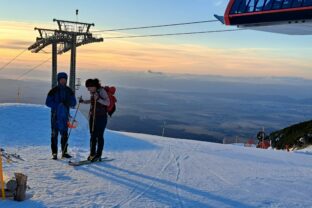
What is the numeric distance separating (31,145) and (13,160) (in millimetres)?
2907

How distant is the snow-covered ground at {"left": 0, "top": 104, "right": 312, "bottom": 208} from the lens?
25.3 ft

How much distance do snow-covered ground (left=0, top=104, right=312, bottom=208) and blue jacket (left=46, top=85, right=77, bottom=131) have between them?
982mm

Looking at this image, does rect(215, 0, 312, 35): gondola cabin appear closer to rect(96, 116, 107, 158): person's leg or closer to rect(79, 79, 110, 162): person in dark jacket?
rect(79, 79, 110, 162): person in dark jacket

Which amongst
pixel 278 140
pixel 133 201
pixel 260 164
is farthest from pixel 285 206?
pixel 278 140

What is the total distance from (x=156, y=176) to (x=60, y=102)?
9.75 ft

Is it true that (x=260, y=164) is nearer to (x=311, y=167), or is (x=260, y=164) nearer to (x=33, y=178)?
(x=311, y=167)

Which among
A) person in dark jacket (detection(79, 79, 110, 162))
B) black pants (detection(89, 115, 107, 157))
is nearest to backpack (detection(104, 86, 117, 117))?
person in dark jacket (detection(79, 79, 110, 162))

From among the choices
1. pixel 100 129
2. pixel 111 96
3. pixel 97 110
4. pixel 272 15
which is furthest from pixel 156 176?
pixel 272 15

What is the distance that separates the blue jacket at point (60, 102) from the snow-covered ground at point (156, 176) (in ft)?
3.22

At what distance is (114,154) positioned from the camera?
40.7 feet

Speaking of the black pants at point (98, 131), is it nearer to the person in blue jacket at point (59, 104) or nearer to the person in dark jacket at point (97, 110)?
the person in dark jacket at point (97, 110)

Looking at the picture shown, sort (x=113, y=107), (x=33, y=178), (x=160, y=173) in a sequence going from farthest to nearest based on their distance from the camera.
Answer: (x=113, y=107) < (x=160, y=173) < (x=33, y=178)

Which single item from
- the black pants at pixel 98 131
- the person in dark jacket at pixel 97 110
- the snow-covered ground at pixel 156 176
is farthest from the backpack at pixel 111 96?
the snow-covered ground at pixel 156 176

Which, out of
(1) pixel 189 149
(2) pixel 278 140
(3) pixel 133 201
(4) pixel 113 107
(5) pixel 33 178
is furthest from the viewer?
(2) pixel 278 140
